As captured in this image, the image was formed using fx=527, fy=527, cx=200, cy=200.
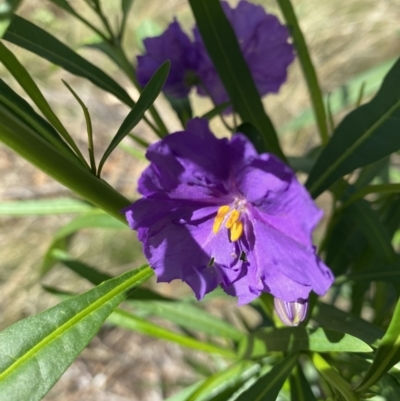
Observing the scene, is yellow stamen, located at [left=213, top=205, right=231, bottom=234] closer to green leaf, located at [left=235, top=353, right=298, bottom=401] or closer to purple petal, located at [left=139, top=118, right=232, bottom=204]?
purple petal, located at [left=139, top=118, right=232, bottom=204]

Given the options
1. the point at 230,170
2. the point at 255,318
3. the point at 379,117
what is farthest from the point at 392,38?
the point at 230,170

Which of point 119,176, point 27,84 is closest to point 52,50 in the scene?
point 27,84

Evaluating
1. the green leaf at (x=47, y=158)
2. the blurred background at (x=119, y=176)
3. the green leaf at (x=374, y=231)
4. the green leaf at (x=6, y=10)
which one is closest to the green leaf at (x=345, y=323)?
the green leaf at (x=374, y=231)

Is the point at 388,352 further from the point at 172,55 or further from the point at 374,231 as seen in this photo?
the point at 172,55

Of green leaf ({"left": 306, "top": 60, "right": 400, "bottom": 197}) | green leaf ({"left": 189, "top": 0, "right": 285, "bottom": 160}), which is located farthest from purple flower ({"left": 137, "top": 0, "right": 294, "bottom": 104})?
green leaf ({"left": 306, "top": 60, "right": 400, "bottom": 197})

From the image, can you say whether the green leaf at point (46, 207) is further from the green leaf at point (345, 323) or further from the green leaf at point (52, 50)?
the green leaf at point (345, 323)

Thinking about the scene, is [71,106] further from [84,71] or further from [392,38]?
[84,71]
